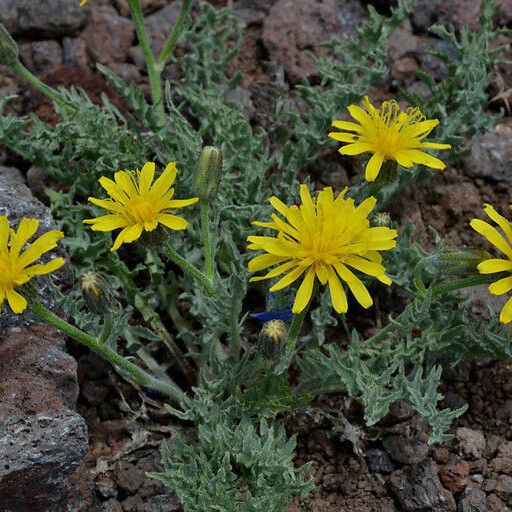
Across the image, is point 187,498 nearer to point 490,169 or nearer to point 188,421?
point 188,421

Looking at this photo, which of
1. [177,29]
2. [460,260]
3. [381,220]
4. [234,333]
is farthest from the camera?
[177,29]

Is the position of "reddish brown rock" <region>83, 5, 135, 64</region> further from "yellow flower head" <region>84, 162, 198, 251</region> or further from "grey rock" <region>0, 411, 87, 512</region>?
"grey rock" <region>0, 411, 87, 512</region>

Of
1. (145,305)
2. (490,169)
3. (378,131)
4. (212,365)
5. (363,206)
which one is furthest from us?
(490,169)

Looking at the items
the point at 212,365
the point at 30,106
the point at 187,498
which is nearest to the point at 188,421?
the point at 212,365

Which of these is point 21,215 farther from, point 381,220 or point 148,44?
point 381,220

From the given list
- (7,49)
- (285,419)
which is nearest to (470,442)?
(285,419)

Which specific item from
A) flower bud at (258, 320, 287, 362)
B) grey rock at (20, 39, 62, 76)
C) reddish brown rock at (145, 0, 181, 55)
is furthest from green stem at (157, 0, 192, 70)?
flower bud at (258, 320, 287, 362)
